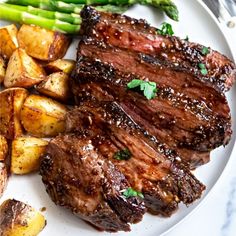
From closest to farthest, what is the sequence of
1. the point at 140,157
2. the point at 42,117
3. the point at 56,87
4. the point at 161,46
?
the point at 140,157 → the point at 42,117 → the point at 56,87 → the point at 161,46

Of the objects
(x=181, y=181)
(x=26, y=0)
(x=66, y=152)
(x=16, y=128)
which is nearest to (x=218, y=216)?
(x=181, y=181)

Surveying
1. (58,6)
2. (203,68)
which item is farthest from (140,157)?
(58,6)

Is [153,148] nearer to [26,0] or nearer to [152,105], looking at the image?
[152,105]

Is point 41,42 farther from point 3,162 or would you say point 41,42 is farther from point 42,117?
point 3,162

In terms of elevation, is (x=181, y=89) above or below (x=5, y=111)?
above

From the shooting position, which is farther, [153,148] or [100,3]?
[100,3]

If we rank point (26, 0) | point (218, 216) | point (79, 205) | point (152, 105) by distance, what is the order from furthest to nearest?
1. point (26, 0)
2. point (218, 216)
3. point (152, 105)
4. point (79, 205)

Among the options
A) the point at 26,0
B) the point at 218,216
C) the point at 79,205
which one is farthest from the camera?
the point at 26,0
